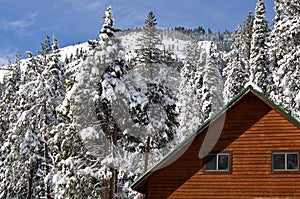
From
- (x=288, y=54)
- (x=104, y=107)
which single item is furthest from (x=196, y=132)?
(x=288, y=54)

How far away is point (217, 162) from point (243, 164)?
1.26 m

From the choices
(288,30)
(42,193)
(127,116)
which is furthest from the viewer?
(42,193)

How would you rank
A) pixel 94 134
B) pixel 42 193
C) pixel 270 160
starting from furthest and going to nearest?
pixel 42 193 → pixel 94 134 → pixel 270 160

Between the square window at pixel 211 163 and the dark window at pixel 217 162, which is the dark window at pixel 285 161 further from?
the square window at pixel 211 163

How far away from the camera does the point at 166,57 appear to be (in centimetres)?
3712

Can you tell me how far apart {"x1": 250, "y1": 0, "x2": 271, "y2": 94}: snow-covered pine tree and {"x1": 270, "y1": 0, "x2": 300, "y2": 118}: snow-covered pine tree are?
17809 mm

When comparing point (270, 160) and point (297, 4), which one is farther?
point (297, 4)

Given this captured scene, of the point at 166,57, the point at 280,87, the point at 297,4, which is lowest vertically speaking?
the point at 280,87

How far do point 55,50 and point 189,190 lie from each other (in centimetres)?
2397

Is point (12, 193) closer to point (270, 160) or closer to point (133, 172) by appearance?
point (133, 172)

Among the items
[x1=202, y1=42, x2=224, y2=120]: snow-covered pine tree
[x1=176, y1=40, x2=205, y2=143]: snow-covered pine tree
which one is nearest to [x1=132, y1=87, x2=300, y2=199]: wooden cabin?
[x1=176, y1=40, x2=205, y2=143]: snow-covered pine tree

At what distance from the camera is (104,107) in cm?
2778

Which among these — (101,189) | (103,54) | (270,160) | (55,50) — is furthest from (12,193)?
(270,160)

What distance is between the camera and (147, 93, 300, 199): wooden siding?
20.9 m
